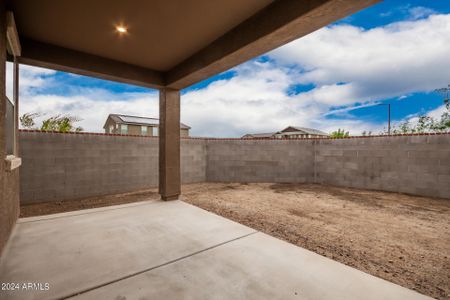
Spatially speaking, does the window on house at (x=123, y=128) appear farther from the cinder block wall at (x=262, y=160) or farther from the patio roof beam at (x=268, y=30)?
the patio roof beam at (x=268, y=30)

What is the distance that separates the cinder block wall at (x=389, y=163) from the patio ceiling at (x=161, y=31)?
5539 millimetres

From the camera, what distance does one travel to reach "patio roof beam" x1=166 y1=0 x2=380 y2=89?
5.92ft

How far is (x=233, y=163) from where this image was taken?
7457mm

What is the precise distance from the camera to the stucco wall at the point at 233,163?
4520 mm

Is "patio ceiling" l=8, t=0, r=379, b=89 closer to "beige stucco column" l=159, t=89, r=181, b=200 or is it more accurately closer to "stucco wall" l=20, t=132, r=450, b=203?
"beige stucco column" l=159, t=89, r=181, b=200

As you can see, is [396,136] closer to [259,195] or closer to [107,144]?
[259,195]

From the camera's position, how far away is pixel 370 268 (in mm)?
1963

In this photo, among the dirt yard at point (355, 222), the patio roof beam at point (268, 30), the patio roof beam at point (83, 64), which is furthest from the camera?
the patio roof beam at point (83, 64)

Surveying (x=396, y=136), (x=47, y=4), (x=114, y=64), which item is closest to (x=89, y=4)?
(x=47, y=4)

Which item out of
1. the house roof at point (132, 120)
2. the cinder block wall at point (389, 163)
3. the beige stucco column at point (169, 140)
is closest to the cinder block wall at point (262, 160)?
the cinder block wall at point (389, 163)

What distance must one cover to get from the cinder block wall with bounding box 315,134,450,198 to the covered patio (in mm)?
5401

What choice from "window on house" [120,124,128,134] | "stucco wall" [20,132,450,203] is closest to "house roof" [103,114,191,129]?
"window on house" [120,124,128,134]

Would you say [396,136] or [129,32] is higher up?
[129,32]

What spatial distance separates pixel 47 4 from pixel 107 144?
3.78 metres
